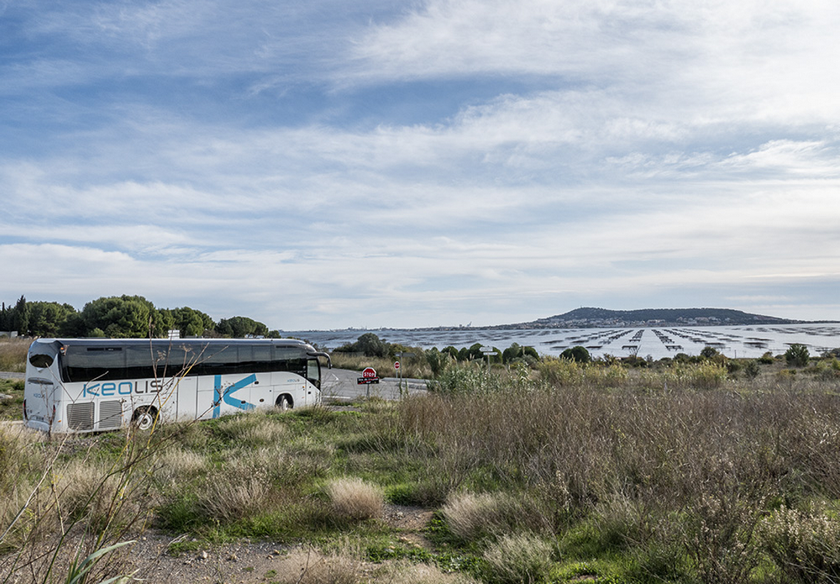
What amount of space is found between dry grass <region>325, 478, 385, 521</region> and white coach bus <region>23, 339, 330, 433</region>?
17.7 ft

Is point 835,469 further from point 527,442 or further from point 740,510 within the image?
point 527,442

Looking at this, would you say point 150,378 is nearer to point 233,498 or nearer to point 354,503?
point 233,498

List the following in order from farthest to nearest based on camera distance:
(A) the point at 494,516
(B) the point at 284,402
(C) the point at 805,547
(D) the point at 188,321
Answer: (D) the point at 188,321
(B) the point at 284,402
(A) the point at 494,516
(C) the point at 805,547

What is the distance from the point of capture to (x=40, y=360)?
14.5 metres

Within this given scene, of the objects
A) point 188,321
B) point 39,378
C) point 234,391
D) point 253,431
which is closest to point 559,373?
point 234,391

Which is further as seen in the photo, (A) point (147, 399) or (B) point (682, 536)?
(A) point (147, 399)

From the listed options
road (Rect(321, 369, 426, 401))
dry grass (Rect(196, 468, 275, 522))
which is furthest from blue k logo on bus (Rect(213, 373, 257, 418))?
dry grass (Rect(196, 468, 275, 522))

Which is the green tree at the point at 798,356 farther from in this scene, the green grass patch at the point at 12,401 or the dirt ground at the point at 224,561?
the green grass patch at the point at 12,401

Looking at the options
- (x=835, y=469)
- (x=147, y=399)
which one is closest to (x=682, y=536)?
→ (x=835, y=469)

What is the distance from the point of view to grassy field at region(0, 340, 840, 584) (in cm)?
431

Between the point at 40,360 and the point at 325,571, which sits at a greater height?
the point at 40,360

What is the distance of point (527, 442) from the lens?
28.7 ft

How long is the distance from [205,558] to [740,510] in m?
4.88

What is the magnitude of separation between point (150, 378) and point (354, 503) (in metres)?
11.7
